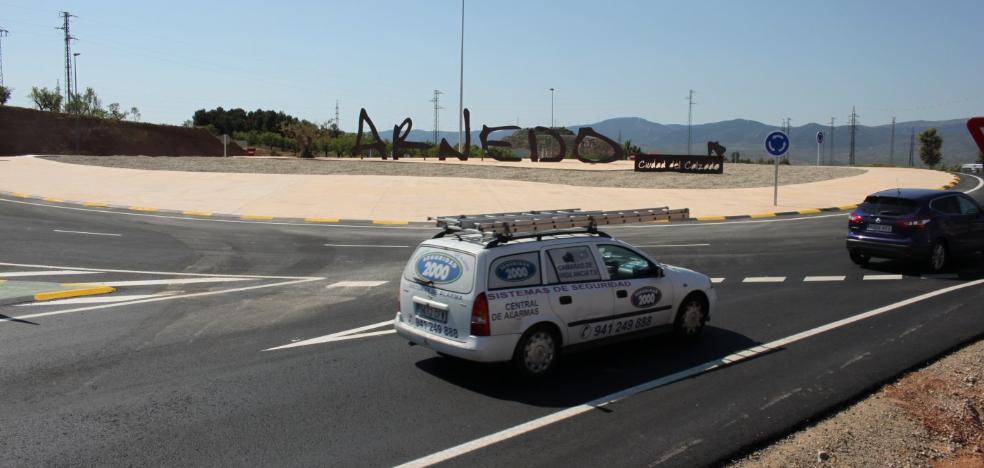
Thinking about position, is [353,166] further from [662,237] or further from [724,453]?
[724,453]

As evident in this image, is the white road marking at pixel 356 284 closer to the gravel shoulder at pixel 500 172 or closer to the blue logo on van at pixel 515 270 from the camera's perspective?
the blue logo on van at pixel 515 270

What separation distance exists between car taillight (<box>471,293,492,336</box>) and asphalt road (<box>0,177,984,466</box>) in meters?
0.63

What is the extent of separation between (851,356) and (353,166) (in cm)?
4167

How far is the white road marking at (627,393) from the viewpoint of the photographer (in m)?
5.92

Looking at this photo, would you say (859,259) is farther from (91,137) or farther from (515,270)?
(91,137)

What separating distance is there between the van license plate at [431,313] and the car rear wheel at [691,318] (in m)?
3.17

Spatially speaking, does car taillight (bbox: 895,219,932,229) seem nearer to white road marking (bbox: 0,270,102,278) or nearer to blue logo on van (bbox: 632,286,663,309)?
blue logo on van (bbox: 632,286,663,309)

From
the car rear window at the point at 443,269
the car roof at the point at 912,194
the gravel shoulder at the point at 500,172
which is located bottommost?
the car rear window at the point at 443,269

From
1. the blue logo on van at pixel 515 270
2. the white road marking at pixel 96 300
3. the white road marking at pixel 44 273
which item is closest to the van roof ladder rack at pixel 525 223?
the blue logo on van at pixel 515 270

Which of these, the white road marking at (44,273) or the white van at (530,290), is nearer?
the white van at (530,290)

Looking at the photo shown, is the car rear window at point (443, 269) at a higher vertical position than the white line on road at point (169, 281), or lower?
higher

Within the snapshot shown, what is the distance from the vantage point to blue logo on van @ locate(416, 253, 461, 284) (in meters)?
7.78

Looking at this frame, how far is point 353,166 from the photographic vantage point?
47562 millimetres

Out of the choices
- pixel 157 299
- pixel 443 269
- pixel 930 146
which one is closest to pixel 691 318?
pixel 443 269
